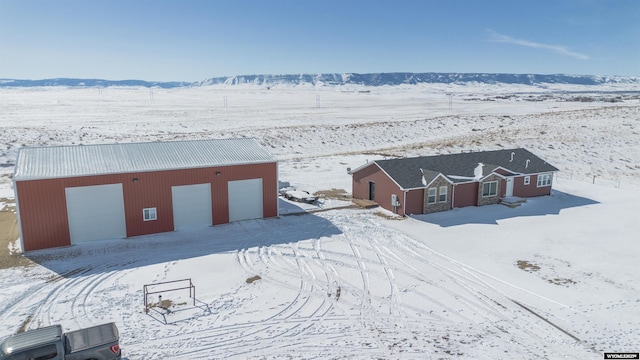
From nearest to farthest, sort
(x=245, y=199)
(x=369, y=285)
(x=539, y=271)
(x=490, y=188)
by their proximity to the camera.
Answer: (x=369, y=285) → (x=539, y=271) → (x=245, y=199) → (x=490, y=188)

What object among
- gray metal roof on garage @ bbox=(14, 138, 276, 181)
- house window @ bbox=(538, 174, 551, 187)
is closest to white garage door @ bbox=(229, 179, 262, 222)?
gray metal roof on garage @ bbox=(14, 138, 276, 181)

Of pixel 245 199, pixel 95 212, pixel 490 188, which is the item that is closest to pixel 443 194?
pixel 490 188

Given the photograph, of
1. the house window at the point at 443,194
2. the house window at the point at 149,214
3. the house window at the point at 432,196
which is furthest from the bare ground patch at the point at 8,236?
the house window at the point at 443,194

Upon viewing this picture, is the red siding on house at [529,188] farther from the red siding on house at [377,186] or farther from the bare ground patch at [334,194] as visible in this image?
the bare ground patch at [334,194]

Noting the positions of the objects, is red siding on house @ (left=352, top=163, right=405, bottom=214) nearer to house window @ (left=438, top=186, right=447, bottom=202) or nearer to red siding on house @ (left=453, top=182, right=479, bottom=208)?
house window @ (left=438, top=186, right=447, bottom=202)

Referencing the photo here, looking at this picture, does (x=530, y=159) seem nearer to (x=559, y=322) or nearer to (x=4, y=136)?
(x=559, y=322)

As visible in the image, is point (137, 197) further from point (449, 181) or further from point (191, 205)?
point (449, 181)

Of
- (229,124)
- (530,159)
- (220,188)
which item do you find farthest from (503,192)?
(229,124)
